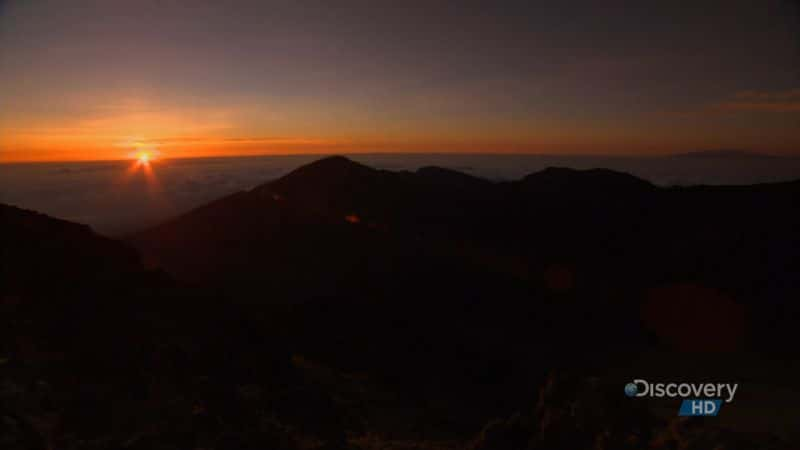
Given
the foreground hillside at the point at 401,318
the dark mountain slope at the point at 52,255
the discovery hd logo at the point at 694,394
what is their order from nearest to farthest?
the foreground hillside at the point at 401,318 → the discovery hd logo at the point at 694,394 → the dark mountain slope at the point at 52,255

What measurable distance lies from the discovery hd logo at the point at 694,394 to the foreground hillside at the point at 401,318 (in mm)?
291

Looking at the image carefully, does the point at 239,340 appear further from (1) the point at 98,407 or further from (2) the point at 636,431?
(2) the point at 636,431

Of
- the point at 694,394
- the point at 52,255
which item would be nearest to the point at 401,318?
the point at 694,394

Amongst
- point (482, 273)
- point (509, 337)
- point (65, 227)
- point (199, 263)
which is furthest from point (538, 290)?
point (65, 227)

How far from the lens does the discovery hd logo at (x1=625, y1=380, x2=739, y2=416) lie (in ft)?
28.1

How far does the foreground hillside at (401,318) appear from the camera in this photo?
8258 millimetres

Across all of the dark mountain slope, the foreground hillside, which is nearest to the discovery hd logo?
the foreground hillside

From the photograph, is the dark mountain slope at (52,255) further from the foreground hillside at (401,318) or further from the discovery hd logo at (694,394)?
the discovery hd logo at (694,394)

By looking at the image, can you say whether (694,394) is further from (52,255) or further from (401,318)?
(52,255)

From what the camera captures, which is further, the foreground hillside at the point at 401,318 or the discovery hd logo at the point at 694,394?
the discovery hd logo at the point at 694,394

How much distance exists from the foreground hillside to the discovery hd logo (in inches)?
11.5

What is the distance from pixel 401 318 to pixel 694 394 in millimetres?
10740

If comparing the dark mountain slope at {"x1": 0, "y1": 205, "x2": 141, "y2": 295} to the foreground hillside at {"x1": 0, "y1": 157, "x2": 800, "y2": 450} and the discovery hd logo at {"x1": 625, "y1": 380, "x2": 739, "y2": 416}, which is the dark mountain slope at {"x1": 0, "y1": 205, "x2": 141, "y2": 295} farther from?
the discovery hd logo at {"x1": 625, "y1": 380, "x2": 739, "y2": 416}

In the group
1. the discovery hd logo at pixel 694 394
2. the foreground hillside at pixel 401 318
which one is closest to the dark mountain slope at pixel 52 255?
the foreground hillside at pixel 401 318
